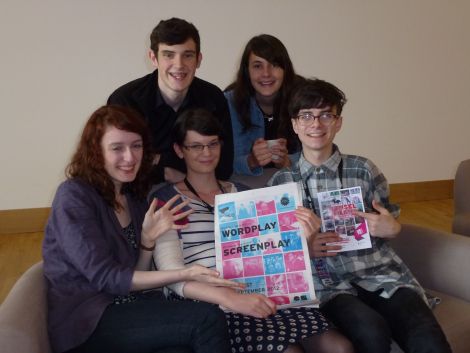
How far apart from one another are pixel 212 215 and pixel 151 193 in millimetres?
304

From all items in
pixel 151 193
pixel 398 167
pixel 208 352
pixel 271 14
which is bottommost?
pixel 398 167

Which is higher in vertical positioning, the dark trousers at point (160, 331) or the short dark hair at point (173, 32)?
the short dark hair at point (173, 32)

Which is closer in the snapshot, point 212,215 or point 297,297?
point 297,297

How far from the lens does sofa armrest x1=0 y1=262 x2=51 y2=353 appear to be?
1468mm

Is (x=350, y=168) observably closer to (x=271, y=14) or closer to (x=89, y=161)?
(x=89, y=161)

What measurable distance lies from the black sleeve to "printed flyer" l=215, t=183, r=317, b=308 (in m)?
0.56

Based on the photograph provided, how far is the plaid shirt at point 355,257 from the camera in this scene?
6.52ft

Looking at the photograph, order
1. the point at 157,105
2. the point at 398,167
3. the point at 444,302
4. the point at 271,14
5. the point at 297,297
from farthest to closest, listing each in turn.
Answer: the point at 398,167
the point at 271,14
the point at 157,105
the point at 444,302
the point at 297,297

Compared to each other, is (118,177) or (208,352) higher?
(118,177)

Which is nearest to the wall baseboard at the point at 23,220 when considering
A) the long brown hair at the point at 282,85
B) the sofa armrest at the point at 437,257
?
the long brown hair at the point at 282,85

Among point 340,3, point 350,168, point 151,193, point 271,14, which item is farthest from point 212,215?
point 340,3

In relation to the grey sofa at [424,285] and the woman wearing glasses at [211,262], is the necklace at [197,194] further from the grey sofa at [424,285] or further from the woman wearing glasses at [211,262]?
the grey sofa at [424,285]

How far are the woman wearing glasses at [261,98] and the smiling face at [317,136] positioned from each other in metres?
0.54

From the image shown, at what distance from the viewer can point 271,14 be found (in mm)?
5059
